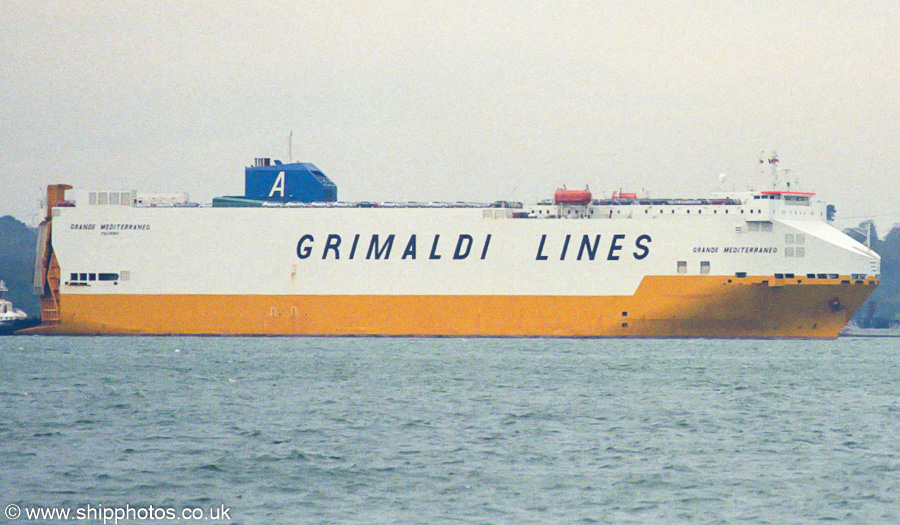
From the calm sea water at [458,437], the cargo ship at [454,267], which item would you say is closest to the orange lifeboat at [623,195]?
the cargo ship at [454,267]

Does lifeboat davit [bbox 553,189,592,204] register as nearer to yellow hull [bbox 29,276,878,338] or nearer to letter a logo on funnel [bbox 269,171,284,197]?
yellow hull [bbox 29,276,878,338]

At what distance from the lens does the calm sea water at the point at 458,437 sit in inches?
698

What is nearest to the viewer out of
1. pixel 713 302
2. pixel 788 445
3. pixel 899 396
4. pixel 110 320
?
pixel 788 445

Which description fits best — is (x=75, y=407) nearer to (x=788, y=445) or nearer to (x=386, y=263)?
(x=788, y=445)

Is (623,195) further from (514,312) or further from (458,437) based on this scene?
(458,437)

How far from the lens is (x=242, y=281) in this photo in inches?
1839

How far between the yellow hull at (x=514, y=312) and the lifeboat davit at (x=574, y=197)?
3.63 metres

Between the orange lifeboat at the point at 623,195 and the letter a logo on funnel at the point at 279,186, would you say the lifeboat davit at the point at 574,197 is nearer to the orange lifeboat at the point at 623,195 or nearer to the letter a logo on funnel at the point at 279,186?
the orange lifeboat at the point at 623,195

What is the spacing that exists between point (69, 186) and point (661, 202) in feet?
77.8

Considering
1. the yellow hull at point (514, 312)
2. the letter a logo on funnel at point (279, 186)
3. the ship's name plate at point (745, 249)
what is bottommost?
the yellow hull at point (514, 312)

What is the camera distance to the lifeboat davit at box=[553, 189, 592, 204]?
45438 mm

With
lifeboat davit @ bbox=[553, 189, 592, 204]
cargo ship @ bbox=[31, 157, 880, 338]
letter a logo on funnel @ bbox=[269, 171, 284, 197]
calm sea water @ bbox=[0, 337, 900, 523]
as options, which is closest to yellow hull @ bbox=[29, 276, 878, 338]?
cargo ship @ bbox=[31, 157, 880, 338]

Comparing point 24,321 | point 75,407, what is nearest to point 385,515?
point 75,407

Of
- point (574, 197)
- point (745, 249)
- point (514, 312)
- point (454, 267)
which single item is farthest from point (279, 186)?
point (745, 249)
